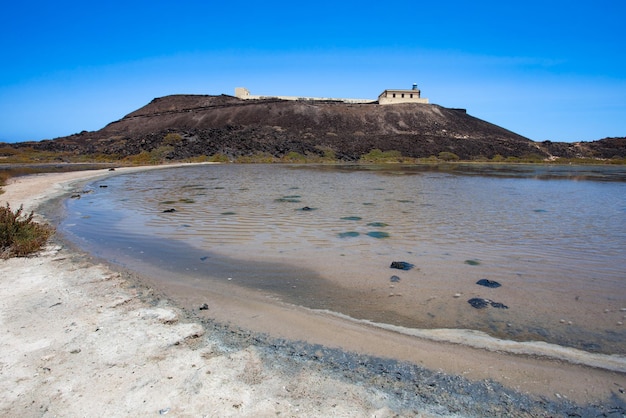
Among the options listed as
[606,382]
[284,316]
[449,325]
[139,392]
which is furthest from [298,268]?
[606,382]

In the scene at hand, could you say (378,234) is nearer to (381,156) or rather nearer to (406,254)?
(406,254)

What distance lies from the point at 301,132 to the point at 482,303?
6965 centimetres

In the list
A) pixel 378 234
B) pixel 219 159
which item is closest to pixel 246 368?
pixel 378 234

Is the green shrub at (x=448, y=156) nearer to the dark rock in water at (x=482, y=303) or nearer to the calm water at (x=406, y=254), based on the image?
the calm water at (x=406, y=254)

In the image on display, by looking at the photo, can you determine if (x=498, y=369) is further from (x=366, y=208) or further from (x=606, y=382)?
(x=366, y=208)

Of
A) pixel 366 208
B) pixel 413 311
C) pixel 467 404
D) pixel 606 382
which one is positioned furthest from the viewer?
pixel 366 208

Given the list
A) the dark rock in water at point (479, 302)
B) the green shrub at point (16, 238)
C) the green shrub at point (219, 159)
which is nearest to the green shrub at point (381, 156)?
the green shrub at point (219, 159)

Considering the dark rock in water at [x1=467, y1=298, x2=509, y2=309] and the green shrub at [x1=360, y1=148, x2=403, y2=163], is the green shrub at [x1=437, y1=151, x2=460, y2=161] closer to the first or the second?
the green shrub at [x1=360, y1=148, x2=403, y2=163]

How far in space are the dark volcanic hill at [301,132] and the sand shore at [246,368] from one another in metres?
56.9

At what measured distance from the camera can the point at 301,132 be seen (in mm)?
73688

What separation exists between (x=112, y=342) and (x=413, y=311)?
13.1ft

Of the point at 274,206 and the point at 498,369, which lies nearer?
the point at 498,369

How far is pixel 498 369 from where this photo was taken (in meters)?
4.17

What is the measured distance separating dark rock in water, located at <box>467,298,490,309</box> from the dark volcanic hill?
56898 millimetres
